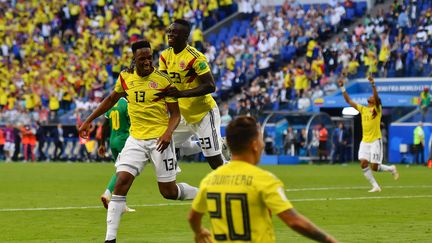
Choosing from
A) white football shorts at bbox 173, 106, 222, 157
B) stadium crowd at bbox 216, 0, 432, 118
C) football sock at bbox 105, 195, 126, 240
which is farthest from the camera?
stadium crowd at bbox 216, 0, 432, 118

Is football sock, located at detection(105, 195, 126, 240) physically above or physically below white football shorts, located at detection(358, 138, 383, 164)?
above

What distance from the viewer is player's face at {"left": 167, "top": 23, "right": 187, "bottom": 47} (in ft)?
48.4

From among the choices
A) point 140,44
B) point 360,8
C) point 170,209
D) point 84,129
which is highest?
point 360,8

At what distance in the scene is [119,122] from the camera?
63.0 ft

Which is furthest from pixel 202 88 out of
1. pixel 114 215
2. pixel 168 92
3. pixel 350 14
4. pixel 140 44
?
pixel 350 14

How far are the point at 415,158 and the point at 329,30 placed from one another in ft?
29.2

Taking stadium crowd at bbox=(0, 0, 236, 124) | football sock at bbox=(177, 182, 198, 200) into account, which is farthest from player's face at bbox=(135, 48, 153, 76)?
stadium crowd at bbox=(0, 0, 236, 124)

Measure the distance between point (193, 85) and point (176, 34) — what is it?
78 cm

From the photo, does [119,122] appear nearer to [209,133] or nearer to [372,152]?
[209,133]

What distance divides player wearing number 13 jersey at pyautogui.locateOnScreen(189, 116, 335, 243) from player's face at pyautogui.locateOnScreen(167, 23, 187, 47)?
7308 millimetres

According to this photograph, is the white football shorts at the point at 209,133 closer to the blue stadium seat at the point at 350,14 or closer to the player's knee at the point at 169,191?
the player's knee at the point at 169,191

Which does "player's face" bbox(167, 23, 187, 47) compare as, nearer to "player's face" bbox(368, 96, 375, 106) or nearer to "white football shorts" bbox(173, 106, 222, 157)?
"white football shorts" bbox(173, 106, 222, 157)

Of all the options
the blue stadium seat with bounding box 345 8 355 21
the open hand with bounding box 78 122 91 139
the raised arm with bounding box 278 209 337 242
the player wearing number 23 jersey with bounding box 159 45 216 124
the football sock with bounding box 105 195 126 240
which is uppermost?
the blue stadium seat with bounding box 345 8 355 21

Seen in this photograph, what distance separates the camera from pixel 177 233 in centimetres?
1480
